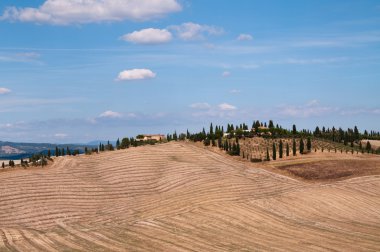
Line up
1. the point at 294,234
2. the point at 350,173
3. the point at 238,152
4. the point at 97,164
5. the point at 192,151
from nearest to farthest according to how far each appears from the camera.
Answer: the point at 294,234
the point at 97,164
the point at 350,173
the point at 192,151
the point at 238,152

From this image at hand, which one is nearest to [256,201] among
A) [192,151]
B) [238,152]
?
[192,151]

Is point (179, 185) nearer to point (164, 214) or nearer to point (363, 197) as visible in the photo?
point (164, 214)

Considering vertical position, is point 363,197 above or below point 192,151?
below

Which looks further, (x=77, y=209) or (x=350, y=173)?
(x=350, y=173)

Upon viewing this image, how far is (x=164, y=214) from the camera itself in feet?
235

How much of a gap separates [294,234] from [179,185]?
3374 centimetres

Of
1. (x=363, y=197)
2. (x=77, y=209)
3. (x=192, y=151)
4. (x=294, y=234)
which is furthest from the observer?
(x=192, y=151)

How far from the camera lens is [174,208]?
74875 millimetres

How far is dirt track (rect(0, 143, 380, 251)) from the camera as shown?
187ft

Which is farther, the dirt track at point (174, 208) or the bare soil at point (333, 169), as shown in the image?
the bare soil at point (333, 169)

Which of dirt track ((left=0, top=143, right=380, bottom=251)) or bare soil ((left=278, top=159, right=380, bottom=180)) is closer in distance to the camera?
dirt track ((left=0, top=143, right=380, bottom=251))

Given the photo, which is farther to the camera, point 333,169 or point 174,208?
point 333,169

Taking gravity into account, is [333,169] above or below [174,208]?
above

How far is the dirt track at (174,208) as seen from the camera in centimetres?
5706
